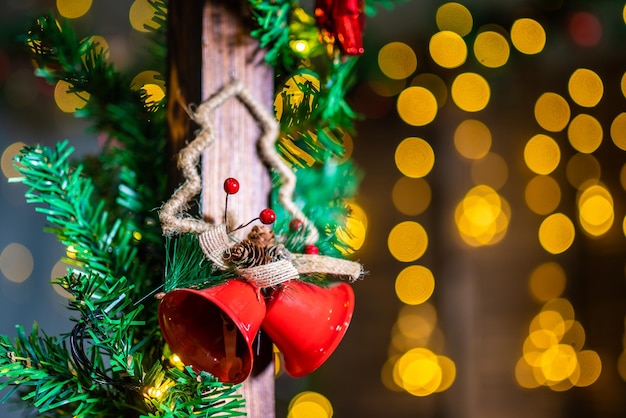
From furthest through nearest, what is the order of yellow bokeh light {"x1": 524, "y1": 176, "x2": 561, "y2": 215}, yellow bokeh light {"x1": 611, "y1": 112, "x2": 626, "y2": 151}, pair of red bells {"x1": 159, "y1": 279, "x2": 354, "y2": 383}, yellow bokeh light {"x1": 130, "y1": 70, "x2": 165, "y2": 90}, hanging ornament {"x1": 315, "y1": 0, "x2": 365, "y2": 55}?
yellow bokeh light {"x1": 524, "y1": 176, "x2": 561, "y2": 215}
yellow bokeh light {"x1": 611, "y1": 112, "x2": 626, "y2": 151}
yellow bokeh light {"x1": 130, "y1": 70, "x2": 165, "y2": 90}
hanging ornament {"x1": 315, "y1": 0, "x2": 365, "y2": 55}
pair of red bells {"x1": 159, "y1": 279, "x2": 354, "y2": 383}

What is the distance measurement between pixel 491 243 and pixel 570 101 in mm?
436

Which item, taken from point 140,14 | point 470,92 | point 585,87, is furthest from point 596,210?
point 140,14

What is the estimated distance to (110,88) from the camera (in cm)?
64

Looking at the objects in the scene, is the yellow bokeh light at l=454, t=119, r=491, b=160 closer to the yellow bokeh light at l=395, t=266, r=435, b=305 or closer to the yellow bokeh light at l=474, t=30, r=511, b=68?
the yellow bokeh light at l=474, t=30, r=511, b=68

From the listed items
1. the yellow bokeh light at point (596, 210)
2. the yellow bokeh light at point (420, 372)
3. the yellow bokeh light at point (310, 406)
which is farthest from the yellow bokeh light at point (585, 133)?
the yellow bokeh light at point (310, 406)

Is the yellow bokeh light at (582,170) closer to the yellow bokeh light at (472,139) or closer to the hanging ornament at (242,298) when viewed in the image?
the yellow bokeh light at (472,139)

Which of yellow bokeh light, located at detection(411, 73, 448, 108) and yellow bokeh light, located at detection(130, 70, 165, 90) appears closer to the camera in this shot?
yellow bokeh light, located at detection(130, 70, 165, 90)

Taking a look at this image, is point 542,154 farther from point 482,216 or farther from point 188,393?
point 188,393

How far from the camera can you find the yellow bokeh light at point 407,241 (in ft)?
5.86

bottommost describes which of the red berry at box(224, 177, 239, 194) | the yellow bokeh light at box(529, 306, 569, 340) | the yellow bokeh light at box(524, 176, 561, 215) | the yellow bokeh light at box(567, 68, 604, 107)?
the yellow bokeh light at box(529, 306, 569, 340)

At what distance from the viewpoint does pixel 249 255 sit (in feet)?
1.58

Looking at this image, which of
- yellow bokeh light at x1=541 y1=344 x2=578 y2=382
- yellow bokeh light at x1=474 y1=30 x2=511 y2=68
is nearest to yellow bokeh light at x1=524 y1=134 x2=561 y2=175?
yellow bokeh light at x1=474 y1=30 x2=511 y2=68

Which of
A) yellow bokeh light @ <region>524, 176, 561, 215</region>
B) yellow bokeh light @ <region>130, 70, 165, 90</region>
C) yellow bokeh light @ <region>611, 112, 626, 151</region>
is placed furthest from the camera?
yellow bokeh light @ <region>524, 176, 561, 215</region>

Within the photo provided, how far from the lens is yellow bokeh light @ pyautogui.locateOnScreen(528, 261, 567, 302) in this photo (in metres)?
1.70
